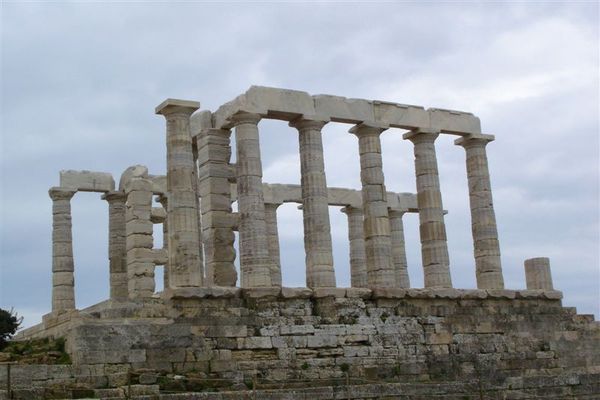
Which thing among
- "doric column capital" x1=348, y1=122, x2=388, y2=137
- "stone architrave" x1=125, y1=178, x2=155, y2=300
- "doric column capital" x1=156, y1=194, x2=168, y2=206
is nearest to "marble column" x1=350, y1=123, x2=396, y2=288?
"doric column capital" x1=348, y1=122, x2=388, y2=137

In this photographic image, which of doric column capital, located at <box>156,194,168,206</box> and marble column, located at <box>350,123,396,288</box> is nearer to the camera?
marble column, located at <box>350,123,396,288</box>

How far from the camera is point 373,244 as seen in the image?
107ft

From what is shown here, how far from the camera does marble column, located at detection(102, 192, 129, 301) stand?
3753 cm

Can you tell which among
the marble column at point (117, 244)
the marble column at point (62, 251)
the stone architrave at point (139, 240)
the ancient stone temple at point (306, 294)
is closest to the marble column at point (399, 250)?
the ancient stone temple at point (306, 294)

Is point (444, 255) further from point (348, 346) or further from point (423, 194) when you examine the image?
point (348, 346)

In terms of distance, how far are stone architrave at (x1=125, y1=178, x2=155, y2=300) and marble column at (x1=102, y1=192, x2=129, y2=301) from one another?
4.36 feet

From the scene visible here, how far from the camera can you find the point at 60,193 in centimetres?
3741

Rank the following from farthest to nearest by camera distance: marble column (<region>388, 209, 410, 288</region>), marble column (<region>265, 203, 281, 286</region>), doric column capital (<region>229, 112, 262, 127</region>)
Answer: marble column (<region>388, 209, 410, 288</region>), marble column (<region>265, 203, 281, 286</region>), doric column capital (<region>229, 112, 262, 127</region>)

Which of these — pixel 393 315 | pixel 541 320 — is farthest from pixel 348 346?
pixel 541 320

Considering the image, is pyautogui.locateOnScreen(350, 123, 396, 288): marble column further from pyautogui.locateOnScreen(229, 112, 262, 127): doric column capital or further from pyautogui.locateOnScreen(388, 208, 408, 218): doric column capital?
pyautogui.locateOnScreen(388, 208, 408, 218): doric column capital

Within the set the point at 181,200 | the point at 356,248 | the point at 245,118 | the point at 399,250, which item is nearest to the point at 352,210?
the point at 356,248

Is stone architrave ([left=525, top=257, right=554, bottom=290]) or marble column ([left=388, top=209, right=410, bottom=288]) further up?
marble column ([left=388, top=209, right=410, bottom=288])

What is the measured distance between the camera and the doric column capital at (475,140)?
35650mm

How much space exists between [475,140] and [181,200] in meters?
12.8
